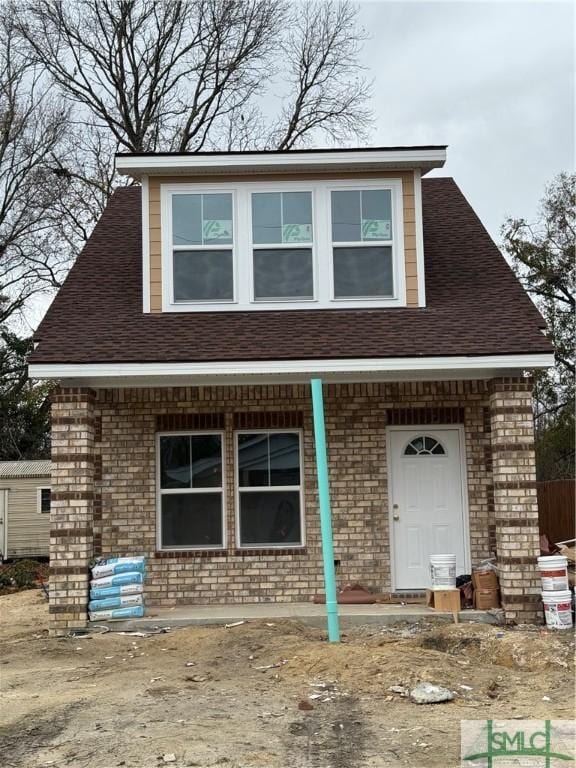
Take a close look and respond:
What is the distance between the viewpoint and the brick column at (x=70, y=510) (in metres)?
9.97

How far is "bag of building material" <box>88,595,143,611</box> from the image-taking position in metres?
10.1

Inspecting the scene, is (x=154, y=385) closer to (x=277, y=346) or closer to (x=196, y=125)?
(x=277, y=346)

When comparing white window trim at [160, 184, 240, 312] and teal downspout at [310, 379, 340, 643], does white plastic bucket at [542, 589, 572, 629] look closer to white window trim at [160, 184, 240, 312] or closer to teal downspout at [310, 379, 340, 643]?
teal downspout at [310, 379, 340, 643]

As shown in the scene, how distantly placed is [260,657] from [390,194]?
644cm

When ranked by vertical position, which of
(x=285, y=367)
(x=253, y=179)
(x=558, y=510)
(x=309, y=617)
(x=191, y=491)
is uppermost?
(x=253, y=179)

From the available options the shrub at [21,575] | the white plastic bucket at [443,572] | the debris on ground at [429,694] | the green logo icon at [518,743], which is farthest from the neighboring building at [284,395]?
the shrub at [21,575]

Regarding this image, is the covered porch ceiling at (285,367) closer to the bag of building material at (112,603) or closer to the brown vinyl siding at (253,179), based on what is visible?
the brown vinyl siding at (253,179)

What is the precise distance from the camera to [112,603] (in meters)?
10.1

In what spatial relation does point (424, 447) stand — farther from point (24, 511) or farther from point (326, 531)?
point (24, 511)

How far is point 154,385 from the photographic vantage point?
10.6m

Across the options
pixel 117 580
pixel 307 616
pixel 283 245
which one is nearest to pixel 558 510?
pixel 283 245

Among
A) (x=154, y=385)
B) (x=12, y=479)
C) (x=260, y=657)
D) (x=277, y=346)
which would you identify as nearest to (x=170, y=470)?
(x=154, y=385)

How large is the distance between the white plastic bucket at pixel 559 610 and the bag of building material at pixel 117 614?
465 cm

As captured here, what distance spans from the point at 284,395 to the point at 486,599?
3563mm
